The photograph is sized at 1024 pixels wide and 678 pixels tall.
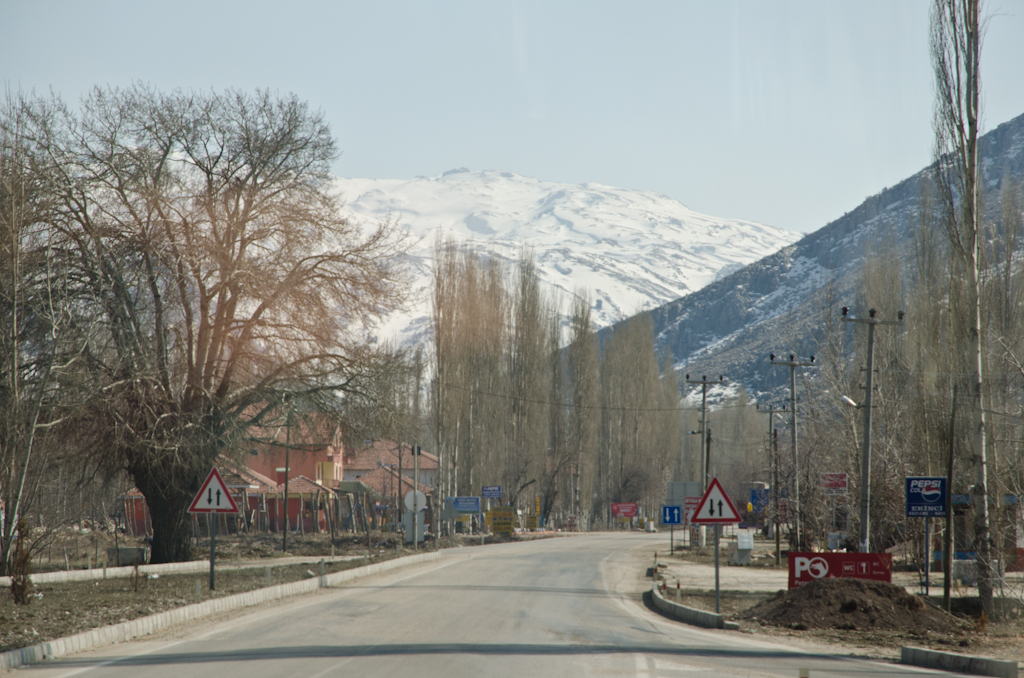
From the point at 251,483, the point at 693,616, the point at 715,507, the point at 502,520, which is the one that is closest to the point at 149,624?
the point at 693,616

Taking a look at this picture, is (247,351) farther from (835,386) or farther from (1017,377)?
(835,386)

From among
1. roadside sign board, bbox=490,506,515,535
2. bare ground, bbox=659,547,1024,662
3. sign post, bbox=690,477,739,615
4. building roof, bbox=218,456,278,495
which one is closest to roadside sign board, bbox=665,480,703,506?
roadside sign board, bbox=490,506,515,535

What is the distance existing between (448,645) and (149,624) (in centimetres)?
514

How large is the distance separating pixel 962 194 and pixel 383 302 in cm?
1603

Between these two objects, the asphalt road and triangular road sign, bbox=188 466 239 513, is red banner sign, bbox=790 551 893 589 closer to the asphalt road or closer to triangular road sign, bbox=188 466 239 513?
the asphalt road

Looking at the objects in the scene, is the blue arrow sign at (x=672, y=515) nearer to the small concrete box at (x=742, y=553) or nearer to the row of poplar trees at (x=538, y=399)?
the small concrete box at (x=742, y=553)

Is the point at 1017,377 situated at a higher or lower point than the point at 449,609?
higher

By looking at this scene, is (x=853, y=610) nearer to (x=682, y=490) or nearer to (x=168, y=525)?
(x=168, y=525)

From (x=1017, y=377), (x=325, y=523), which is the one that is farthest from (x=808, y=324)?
(x=1017, y=377)

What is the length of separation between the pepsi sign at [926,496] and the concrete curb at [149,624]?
13213mm

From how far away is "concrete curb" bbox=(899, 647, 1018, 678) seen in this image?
11375 millimetres

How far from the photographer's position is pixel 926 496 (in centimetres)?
1761

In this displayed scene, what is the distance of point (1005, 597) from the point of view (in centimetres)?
1777

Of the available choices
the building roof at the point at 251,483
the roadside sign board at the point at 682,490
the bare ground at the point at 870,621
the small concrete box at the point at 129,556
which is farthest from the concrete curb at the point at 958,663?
the building roof at the point at 251,483
